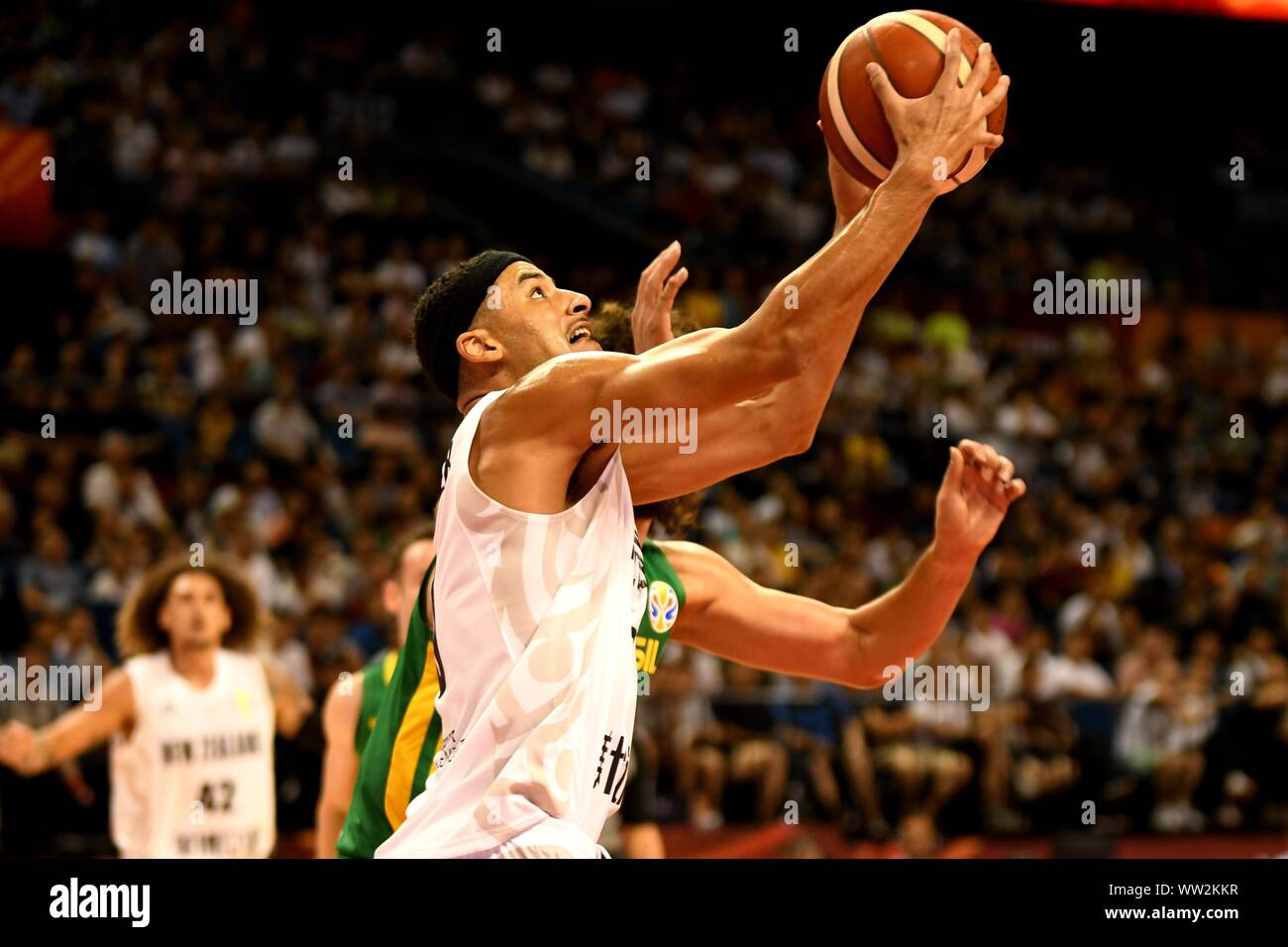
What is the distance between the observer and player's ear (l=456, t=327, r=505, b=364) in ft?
11.4

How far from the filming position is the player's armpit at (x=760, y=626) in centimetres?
403

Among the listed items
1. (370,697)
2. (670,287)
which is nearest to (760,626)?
(670,287)

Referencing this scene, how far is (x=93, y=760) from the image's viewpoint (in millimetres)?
7656

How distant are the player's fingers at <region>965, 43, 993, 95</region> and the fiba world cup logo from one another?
1.33m

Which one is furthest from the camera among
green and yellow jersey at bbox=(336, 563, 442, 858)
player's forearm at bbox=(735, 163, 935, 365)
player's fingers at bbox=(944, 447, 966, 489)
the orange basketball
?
player's fingers at bbox=(944, 447, 966, 489)

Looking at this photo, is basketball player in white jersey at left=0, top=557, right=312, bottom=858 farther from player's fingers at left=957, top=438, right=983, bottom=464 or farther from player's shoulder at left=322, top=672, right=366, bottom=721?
player's fingers at left=957, top=438, right=983, bottom=464

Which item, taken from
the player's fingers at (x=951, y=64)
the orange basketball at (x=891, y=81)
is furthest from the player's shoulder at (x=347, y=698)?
the player's fingers at (x=951, y=64)

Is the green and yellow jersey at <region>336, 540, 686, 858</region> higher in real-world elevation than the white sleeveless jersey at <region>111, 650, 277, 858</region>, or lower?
higher

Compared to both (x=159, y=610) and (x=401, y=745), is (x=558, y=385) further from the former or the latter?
(x=159, y=610)

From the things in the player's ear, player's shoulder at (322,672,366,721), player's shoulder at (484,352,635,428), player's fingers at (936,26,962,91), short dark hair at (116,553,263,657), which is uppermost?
player's fingers at (936,26,962,91)

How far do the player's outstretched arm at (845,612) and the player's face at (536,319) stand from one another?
72 centimetres

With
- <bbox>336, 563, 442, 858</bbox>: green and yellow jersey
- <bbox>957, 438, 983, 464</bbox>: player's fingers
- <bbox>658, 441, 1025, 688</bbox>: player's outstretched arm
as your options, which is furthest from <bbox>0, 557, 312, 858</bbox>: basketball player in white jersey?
<bbox>957, 438, 983, 464</bbox>: player's fingers

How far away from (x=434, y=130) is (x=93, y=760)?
8634 mm

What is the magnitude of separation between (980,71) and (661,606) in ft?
4.60
